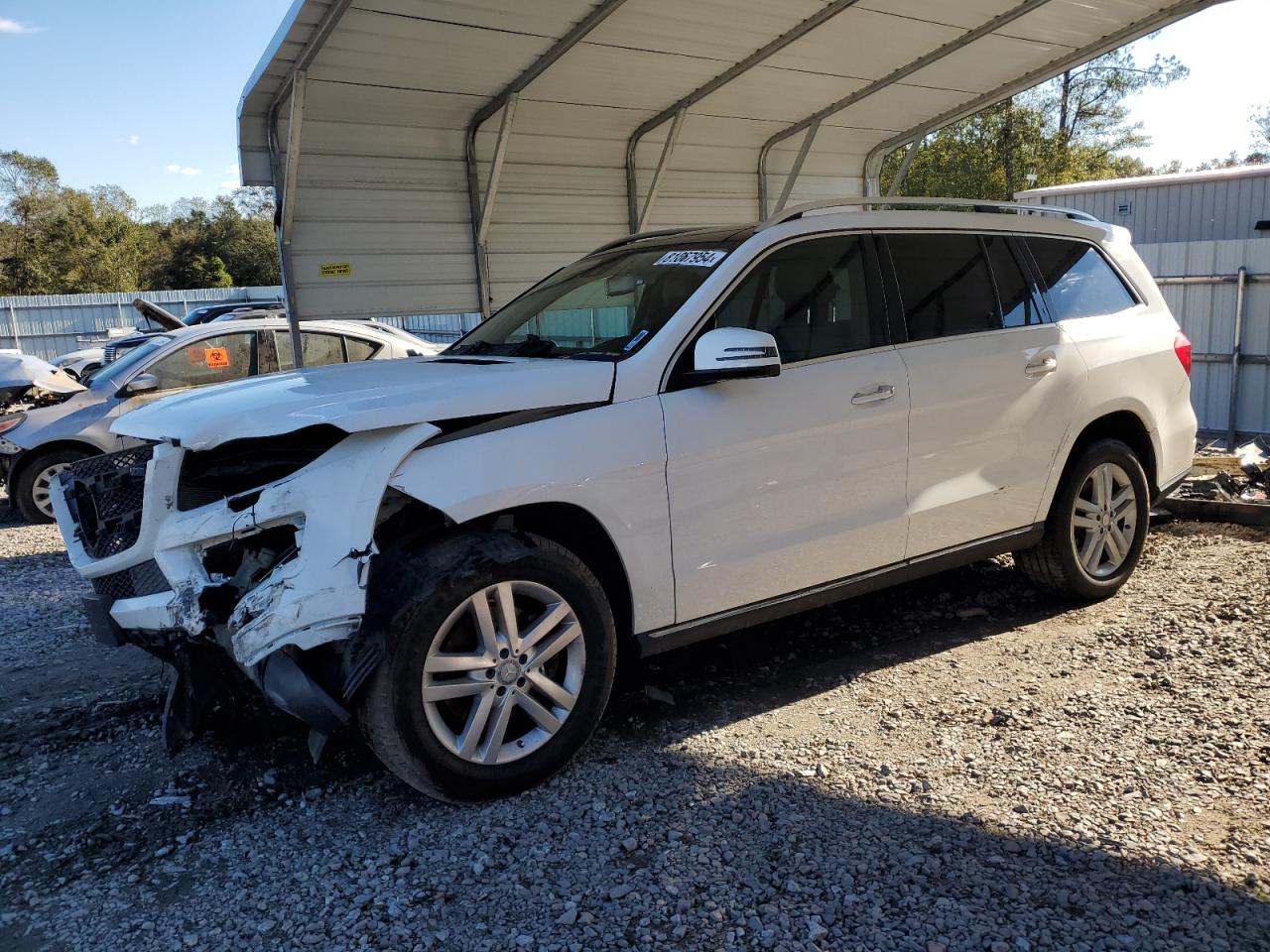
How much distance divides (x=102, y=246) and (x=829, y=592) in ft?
162

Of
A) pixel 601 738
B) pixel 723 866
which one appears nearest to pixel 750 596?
pixel 601 738

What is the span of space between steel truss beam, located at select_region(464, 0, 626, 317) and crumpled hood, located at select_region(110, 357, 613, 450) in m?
4.23


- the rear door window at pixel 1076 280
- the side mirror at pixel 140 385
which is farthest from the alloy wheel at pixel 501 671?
the side mirror at pixel 140 385

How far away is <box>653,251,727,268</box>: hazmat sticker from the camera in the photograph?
13.2ft

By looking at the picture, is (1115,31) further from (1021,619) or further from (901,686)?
(901,686)

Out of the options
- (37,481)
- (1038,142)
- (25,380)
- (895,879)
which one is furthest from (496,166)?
(1038,142)

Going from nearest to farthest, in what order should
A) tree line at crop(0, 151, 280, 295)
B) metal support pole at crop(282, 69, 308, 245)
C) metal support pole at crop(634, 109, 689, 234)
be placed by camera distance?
1. metal support pole at crop(282, 69, 308, 245)
2. metal support pole at crop(634, 109, 689, 234)
3. tree line at crop(0, 151, 280, 295)

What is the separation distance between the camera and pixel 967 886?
2795mm

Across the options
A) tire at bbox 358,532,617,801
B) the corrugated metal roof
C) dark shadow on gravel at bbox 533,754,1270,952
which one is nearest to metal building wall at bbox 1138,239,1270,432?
the corrugated metal roof

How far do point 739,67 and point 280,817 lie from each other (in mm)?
7313

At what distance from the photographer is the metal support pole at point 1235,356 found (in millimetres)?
12430

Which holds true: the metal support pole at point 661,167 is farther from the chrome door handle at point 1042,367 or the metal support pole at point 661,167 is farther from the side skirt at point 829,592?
the side skirt at point 829,592

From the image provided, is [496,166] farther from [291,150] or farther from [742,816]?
[742,816]

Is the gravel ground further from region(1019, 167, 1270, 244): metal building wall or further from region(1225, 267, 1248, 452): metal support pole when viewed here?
region(1019, 167, 1270, 244): metal building wall
